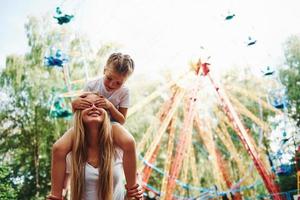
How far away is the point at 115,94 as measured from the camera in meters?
2.03

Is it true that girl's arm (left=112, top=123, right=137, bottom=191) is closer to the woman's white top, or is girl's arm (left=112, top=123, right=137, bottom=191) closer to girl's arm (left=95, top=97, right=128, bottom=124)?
the woman's white top

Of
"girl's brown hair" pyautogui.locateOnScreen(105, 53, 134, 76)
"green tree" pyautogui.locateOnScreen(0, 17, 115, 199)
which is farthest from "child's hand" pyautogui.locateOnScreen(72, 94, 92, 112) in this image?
"green tree" pyautogui.locateOnScreen(0, 17, 115, 199)

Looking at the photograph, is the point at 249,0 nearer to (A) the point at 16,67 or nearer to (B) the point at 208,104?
(B) the point at 208,104

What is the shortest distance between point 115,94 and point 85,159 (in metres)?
0.48

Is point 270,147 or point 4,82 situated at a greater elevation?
point 4,82

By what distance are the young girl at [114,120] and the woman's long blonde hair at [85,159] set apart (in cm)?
4

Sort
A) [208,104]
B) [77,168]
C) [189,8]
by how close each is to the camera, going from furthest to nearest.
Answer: [208,104] → [189,8] → [77,168]

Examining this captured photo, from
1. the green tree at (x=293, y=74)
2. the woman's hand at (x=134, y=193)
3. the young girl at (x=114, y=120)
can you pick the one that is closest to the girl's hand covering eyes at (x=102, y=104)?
the young girl at (x=114, y=120)

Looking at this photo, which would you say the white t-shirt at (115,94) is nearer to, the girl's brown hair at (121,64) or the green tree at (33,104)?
the girl's brown hair at (121,64)

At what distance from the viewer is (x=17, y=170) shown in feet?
36.6

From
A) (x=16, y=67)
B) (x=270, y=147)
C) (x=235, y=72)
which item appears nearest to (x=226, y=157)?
(x=270, y=147)

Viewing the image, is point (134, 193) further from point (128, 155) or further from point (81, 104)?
point (81, 104)

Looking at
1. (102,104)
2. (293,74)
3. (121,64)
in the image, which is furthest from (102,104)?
(293,74)

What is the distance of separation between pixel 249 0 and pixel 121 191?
30.8 feet
